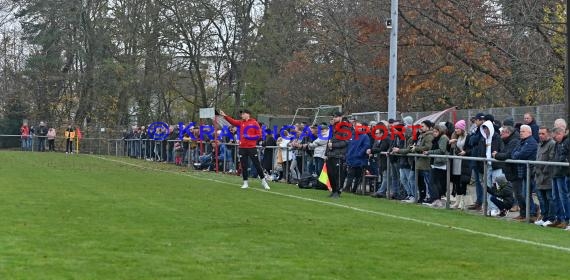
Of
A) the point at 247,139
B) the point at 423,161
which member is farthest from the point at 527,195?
the point at 247,139

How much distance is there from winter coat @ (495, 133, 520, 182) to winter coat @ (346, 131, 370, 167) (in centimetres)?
512

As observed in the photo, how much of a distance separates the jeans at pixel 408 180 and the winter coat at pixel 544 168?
4.59 m

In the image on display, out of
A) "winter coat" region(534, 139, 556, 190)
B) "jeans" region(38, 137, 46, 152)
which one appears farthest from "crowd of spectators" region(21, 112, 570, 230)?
→ "jeans" region(38, 137, 46, 152)

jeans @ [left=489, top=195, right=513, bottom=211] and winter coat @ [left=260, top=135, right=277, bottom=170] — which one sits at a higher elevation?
winter coat @ [left=260, top=135, right=277, bottom=170]

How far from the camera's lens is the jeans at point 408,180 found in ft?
64.3

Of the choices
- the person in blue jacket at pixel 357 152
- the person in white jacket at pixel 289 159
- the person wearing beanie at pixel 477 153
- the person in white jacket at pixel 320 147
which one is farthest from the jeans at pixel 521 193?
the person in white jacket at pixel 289 159

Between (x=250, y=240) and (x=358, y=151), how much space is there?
10.5 meters

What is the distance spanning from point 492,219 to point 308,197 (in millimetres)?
5083

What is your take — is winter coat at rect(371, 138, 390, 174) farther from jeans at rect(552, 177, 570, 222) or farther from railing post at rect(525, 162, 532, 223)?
jeans at rect(552, 177, 570, 222)

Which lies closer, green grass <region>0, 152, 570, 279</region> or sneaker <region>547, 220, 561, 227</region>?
green grass <region>0, 152, 570, 279</region>

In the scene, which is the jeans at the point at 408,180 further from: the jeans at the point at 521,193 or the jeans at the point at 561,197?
the jeans at the point at 561,197

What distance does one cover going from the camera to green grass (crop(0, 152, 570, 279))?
8.90 meters

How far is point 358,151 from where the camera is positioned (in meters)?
21.4

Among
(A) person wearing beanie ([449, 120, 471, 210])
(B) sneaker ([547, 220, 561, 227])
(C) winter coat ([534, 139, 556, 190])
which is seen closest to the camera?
(B) sneaker ([547, 220, 561, 227])
